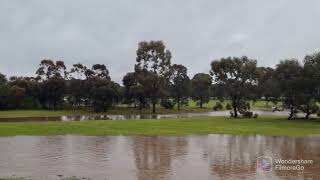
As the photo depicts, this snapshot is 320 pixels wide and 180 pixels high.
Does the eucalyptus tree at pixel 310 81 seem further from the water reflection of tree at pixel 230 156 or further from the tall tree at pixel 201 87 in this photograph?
the tall tree at pixel 201 87

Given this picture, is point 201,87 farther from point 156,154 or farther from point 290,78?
point 156,154

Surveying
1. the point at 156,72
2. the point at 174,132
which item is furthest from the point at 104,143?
the point at 156,72

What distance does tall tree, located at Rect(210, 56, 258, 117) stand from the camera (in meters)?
75.6

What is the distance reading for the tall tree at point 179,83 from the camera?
123287mm

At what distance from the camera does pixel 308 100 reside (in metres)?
65.6

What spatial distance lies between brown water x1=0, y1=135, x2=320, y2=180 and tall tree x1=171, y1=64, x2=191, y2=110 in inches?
3200

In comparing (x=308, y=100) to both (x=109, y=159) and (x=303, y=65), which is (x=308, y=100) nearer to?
(x=303, y=65)

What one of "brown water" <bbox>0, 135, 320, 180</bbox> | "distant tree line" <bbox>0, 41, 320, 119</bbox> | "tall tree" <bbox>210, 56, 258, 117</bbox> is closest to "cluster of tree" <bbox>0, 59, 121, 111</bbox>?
"distant tree line" <bbox>0, 41, 320, 119</bbox>

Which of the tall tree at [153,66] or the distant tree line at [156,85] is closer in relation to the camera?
the distant tree line at [156,85]

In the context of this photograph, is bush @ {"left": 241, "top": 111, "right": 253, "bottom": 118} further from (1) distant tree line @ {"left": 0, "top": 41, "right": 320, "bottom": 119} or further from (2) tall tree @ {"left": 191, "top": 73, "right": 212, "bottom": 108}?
(2) tall tree @ {"left": 191, "top": 73, "right": 212, "bottom": 108}

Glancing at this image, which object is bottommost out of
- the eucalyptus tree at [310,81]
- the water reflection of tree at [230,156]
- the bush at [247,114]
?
the water reflection of tree at [230,156]

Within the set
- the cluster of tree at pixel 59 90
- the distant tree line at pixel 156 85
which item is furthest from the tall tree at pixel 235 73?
the cluster of tree at pixel 59 90

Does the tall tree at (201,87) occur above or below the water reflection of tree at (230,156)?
above

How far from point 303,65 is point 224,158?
40941mm
